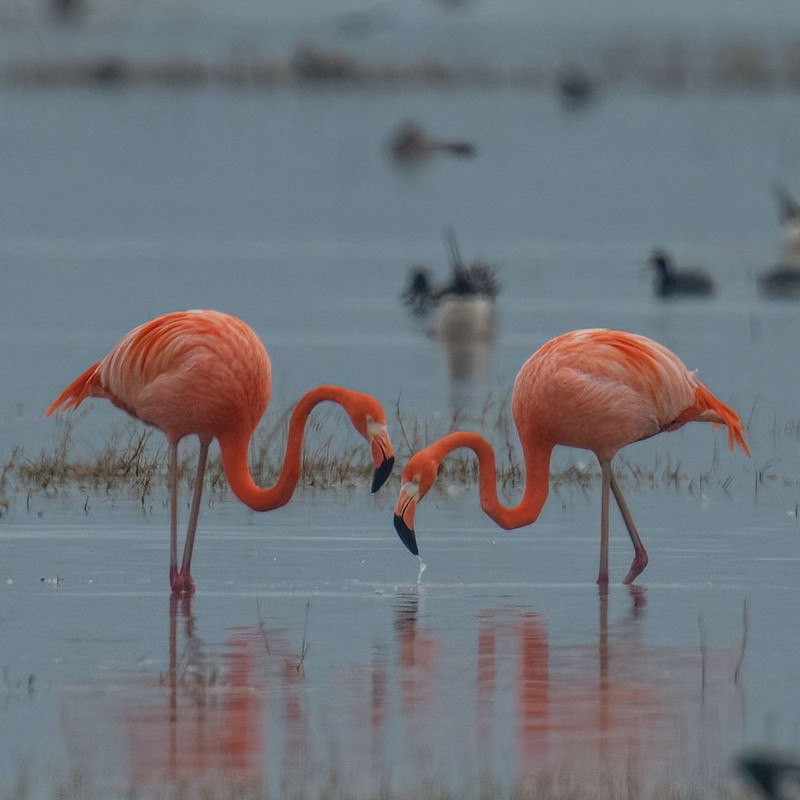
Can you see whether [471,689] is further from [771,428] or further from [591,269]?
[591,269]

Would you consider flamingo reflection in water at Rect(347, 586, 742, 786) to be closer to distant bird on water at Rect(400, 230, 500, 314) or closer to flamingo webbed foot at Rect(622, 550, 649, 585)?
flamingo webbed foot at Rect(622, 550, 649, 585)

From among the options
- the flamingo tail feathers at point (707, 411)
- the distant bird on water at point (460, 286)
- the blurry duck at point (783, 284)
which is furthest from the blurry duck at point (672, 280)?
the flamingo tail feathers at point (707, 411)

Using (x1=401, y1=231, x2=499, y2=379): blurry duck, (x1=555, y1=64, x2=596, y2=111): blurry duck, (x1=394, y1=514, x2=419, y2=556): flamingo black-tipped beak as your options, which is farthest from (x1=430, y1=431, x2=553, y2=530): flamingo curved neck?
(x1=555, y1=64, x2=596, y2=111): blurry duck

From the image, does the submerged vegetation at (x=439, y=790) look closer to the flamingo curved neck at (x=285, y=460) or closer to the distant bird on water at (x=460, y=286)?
the flamingo curved neck at (x=285, y=460)

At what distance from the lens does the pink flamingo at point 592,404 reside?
10180 mm

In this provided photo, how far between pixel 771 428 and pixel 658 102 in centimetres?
11075

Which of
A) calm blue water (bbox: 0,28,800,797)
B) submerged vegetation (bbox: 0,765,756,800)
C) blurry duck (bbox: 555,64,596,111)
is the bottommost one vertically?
submerged vegetation (bbox: 0,765,756,800)

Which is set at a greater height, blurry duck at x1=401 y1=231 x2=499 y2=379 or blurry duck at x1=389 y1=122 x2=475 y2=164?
blurry duck at x1=389 y1=122 x2=475 y2=164

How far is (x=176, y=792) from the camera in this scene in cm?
620

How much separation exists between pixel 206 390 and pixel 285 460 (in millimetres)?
502

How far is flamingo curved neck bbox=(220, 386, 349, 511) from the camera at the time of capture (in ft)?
Result: 32.4

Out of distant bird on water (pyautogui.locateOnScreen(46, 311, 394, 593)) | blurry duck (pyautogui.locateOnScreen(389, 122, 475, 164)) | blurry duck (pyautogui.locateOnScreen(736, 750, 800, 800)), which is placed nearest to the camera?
blurry duck (pyautogui.locateOnScreen(736, 750, 800, 800))

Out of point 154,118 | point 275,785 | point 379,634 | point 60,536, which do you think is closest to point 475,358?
point 60,536

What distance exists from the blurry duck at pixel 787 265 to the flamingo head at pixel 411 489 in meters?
21.0
